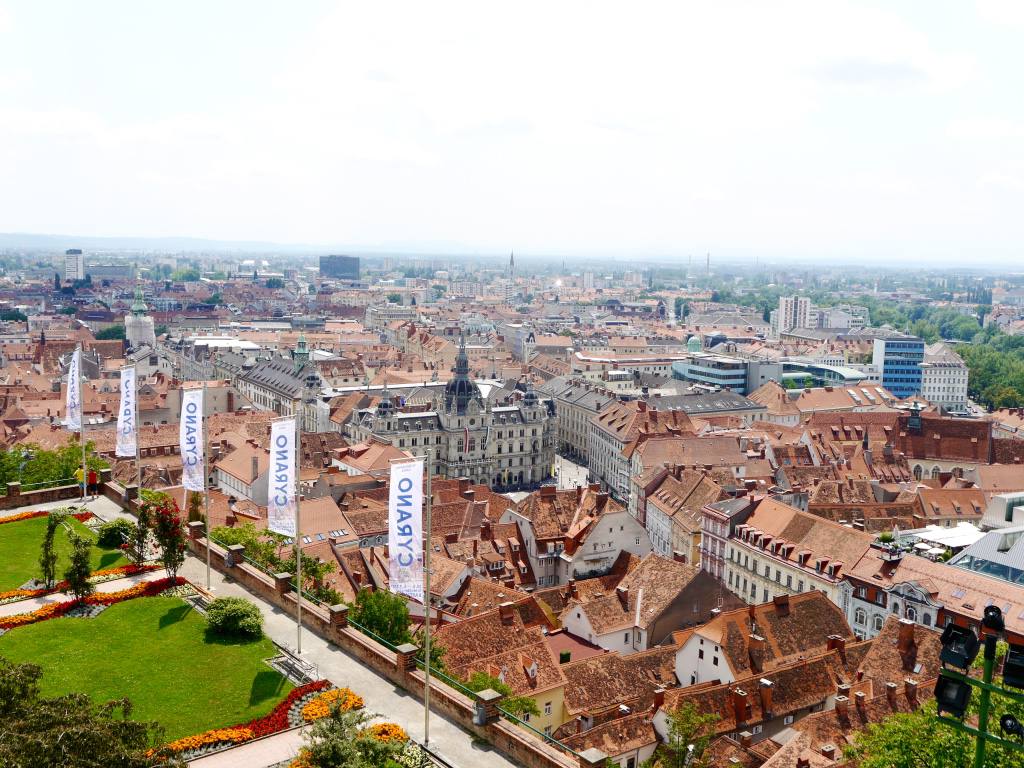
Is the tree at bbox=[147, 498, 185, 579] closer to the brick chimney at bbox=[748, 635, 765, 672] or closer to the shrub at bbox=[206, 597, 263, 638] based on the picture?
the shrub at bbox=[206, 597, 263, 638]

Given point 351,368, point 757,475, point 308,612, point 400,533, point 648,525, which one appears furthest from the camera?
point 351,368

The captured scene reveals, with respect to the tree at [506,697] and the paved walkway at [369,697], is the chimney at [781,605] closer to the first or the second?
the tree at [506,697]

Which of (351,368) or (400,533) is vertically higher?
(400,533)

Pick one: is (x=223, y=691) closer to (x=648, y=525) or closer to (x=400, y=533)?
(x=400, y=533)

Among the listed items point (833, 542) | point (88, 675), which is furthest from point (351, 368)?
point (88, 675)

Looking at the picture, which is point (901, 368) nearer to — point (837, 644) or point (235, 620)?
point (837, 644)

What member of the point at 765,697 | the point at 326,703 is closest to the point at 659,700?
the point at 765,697

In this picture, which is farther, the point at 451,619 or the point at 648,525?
the point at 648,525

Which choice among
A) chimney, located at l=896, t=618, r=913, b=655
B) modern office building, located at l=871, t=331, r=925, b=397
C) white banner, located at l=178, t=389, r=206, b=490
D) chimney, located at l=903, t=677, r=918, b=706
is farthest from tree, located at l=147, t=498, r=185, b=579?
modern office building, located at l=871, t=331, r=925, b=397
